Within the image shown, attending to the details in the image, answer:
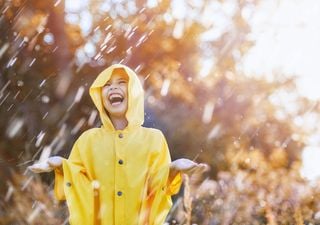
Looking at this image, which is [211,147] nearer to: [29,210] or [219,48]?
[219,48]

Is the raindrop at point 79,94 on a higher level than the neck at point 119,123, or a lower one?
lower

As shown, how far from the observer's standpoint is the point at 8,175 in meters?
8.49

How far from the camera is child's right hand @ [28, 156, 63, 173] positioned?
311 cm

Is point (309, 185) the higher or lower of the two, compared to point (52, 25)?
lower

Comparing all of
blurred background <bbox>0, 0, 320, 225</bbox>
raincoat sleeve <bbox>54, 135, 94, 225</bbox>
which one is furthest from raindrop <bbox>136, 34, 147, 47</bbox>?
raincoat sleeve <bbox>54, 135, 94, 225</bbox>

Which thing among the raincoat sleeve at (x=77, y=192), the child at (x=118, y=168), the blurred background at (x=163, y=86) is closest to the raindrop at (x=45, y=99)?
the blurred background at (x=163, y=86)

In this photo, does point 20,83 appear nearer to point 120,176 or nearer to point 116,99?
point 116,99

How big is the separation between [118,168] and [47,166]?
0.37m

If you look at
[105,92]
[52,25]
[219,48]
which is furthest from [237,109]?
[105,92]

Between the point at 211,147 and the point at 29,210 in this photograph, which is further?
the point at 211,147

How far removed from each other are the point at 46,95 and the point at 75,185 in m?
6.89

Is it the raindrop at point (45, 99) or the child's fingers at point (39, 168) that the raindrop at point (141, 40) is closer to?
the raindrop at point (45, 99)

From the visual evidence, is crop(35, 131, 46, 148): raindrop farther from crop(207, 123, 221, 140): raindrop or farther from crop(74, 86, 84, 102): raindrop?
crop(207, 123, 221, 140): raindrop

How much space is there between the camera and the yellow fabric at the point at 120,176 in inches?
123
